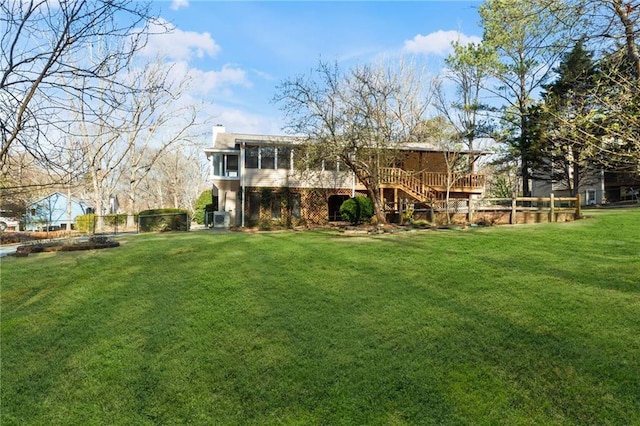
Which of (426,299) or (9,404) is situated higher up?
(426,299)

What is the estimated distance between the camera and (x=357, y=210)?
1855 cm

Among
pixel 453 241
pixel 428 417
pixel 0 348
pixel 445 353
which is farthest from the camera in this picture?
pixel 453 241

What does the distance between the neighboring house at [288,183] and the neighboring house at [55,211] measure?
14674mm

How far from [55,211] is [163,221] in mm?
27947

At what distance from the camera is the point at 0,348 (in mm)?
4609

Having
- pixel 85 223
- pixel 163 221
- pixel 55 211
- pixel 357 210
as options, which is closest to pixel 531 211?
pixel 357 210

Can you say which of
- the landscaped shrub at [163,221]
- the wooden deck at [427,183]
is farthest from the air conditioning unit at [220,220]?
the wooden deck at [427,183]

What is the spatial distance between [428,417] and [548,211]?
14726 mm

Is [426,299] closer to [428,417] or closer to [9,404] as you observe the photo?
[428,417]

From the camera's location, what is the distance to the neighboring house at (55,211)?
28.6 m

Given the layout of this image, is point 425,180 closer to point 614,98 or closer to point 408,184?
point 408,184

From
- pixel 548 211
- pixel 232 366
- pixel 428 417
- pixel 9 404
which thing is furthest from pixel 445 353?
pixel 548 211

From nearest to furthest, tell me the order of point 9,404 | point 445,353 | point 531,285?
point 9,404 < point 445,353 < point 531,285

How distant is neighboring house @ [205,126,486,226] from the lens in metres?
20.4
